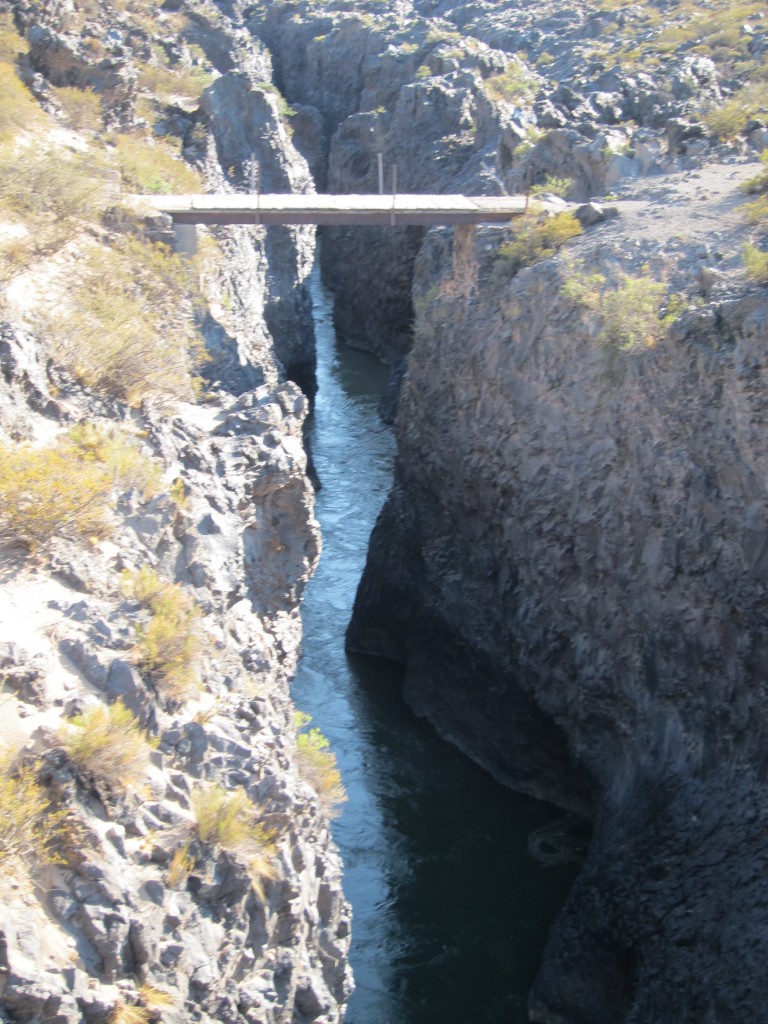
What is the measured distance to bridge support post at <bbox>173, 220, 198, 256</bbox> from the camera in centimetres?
2186

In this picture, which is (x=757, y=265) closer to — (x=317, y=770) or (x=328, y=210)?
(x=328, y=210)

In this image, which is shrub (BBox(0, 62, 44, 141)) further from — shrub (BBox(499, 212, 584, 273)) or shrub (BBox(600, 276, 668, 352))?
shrub (BBox(600, 276, 668, 352))

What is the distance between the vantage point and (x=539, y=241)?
69.1 feet

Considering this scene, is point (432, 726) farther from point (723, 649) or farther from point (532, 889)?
point (723, 649)

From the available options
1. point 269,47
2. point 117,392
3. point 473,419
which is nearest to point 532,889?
point 473,419

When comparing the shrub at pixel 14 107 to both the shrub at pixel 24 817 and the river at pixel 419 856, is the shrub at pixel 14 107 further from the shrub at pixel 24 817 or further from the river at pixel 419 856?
the shrub at pixel 24 817

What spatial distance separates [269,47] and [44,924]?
57.4 meters

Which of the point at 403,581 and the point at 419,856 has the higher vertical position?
the point at 403,581

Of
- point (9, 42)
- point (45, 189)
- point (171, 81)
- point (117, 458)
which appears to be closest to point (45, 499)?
point (117, 458)

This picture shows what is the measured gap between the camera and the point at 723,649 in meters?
15.5

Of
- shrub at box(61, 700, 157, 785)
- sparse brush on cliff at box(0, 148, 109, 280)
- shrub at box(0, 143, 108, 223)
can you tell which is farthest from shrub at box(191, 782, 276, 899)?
shrub at box(0, 143, 108, 223)

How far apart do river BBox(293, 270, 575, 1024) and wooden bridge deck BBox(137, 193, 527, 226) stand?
8069 millimetres

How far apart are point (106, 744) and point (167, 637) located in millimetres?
1705

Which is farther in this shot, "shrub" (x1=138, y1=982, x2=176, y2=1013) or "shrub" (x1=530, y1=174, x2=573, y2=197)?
"shrub" (x1=530, y1=174, x2=573, y2=197)
